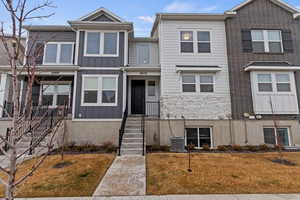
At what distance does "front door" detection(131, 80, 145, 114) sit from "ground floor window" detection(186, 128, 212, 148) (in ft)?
11.7

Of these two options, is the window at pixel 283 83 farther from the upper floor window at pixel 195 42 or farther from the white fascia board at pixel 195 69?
the upper floor window at pixel 195 42

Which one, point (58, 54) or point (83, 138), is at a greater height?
point (58, 54)

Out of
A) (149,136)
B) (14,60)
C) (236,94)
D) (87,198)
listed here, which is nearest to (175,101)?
(149,136)

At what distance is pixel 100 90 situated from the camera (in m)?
11.6

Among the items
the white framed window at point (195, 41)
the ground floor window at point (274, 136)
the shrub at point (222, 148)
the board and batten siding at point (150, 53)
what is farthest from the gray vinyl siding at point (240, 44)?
the board and batten siding at point (150, 53)

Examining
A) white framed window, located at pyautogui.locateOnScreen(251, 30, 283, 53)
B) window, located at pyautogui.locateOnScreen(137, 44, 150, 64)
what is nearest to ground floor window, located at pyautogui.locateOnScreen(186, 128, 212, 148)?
window, located at pyautogui.locateOnScreen(137, 44, 150, 64)

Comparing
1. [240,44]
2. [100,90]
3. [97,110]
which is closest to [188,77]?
[240,44]

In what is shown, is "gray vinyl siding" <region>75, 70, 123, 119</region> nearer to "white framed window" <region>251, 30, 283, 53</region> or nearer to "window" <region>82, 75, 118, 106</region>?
"window" <region>82, 75, 118, 106</region>

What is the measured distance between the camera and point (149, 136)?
11.2 m

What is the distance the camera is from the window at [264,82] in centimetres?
1170

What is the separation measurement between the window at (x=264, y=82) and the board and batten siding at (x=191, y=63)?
78.1 inches

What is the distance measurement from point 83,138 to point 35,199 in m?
6.11

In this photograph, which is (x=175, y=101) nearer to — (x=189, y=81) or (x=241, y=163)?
(x=189, y=81)

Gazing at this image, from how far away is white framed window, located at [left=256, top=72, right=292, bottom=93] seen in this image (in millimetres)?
11688
